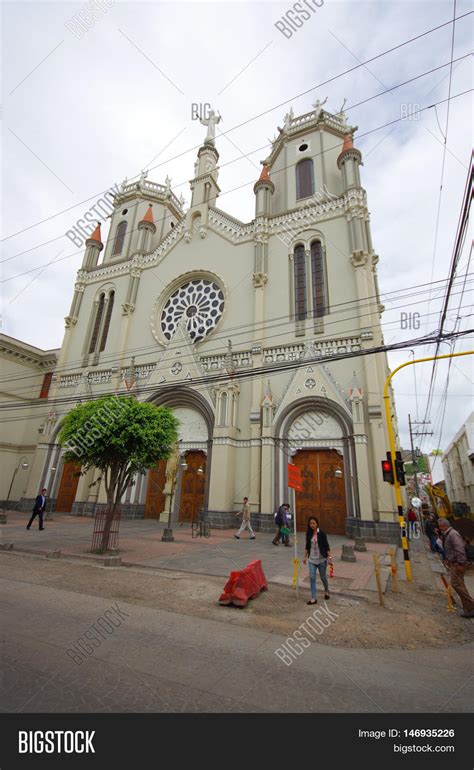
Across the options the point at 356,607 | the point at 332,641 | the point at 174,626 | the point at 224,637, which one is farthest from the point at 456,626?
the point at 174,626

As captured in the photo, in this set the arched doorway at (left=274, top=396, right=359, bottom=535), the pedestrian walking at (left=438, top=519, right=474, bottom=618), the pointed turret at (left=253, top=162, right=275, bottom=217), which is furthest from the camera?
the pointed turret at (left=253, top=162, right=275, bottom=217)

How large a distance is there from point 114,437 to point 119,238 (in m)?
27.0

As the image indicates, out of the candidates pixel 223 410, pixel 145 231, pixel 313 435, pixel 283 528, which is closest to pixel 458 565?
pixel 283 528

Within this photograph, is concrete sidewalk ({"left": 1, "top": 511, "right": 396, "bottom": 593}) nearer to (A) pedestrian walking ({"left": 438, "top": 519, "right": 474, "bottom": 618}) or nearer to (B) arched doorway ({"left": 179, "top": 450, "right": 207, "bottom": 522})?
(A) pedestrian walking ({"left": 438, "top": 519, "right": 474, "bottom": 618})

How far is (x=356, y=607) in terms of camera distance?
6.53 m

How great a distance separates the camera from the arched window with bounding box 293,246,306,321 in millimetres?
19828

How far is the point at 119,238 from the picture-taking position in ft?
104

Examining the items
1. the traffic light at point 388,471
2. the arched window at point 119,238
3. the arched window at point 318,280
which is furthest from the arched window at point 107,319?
the traffic light at point 388,471

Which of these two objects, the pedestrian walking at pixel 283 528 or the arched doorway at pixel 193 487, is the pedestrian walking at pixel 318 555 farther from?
the arched doorway at pixel 193 487

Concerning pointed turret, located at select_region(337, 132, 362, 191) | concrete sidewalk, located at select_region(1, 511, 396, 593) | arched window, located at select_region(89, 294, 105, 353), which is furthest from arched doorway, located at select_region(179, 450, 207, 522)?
pointed turret, located at select_region(337, 132, 362, 191)

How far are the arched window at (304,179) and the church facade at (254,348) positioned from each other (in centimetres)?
10

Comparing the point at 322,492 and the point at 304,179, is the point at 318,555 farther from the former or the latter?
the point at 304,179

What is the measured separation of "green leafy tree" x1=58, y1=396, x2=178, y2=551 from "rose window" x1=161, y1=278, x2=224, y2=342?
1201 centimetres

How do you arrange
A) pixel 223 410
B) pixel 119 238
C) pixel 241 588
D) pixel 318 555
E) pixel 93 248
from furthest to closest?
1. pixel 119 238
2. pixel 93 248
3. pixel 223 410
4. pixel 318 555
5. pixel 241 588
